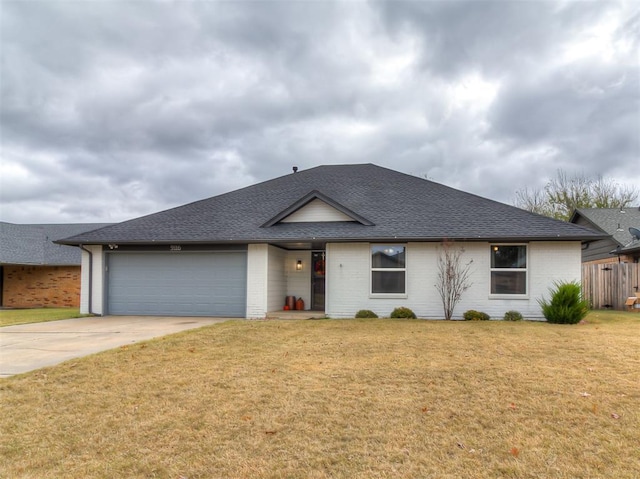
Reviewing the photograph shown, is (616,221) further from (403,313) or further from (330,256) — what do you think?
(330,256)

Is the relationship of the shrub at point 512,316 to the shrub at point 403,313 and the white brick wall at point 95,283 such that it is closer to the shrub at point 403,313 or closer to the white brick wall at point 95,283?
the shrub at point 403,313

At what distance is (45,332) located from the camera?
396 inches

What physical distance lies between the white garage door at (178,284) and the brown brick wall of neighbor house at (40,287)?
10.4 m

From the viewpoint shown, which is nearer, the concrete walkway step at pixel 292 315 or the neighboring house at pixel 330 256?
the neighboring house at pixel 330 256

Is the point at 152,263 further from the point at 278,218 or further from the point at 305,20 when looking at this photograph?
the point at 305,20

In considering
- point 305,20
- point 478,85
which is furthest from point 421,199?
point 305,20

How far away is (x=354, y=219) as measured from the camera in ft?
44.7

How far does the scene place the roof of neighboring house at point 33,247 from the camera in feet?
71.7

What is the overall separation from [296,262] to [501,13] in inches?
390

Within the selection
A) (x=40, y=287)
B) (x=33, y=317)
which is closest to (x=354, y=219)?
(x=33, y=317)

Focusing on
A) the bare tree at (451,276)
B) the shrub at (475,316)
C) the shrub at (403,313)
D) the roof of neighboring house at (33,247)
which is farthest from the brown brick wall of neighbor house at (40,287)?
the shrub at (475,316)

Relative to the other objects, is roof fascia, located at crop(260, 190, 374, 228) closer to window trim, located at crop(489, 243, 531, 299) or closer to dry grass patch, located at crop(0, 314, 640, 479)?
window trim, located at crop(489, 243, 531, 299)

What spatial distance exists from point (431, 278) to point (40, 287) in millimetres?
20855

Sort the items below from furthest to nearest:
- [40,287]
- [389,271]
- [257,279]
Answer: [40,287] → [257,279] → [389,271]
